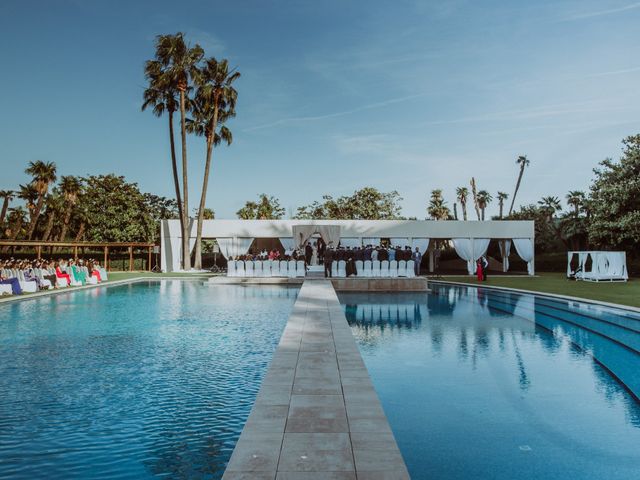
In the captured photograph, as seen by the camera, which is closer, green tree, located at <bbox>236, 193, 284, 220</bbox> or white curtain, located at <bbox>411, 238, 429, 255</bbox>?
white curtain, located at <bbox>411, 238, 429, 255</bbox>

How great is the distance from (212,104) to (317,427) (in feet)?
105

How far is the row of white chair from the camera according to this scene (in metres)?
22.1

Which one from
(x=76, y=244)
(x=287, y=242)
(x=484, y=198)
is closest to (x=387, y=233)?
(x=287, y=242)

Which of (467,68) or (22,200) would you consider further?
(22,200)

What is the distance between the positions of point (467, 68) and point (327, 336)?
63.3ft

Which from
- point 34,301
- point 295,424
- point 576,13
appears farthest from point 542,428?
point 576,13

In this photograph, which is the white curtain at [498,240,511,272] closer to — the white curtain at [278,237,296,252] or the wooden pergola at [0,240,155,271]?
the white curtain at [278,237,296,252]

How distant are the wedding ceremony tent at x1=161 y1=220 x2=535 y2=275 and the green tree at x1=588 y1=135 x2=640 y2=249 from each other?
12.2 feet

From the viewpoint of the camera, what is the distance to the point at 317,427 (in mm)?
4051

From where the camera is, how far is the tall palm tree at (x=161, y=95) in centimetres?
3160

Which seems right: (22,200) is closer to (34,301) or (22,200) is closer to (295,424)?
(34,301)

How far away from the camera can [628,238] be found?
93.7 feet

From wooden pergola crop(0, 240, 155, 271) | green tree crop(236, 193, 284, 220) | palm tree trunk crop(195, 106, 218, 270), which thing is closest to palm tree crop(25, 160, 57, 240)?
wooden pergola crop(0, 240, 155, 271)

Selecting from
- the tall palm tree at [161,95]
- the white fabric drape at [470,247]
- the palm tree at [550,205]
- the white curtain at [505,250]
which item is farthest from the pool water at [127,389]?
the palm tree at [550,205]
